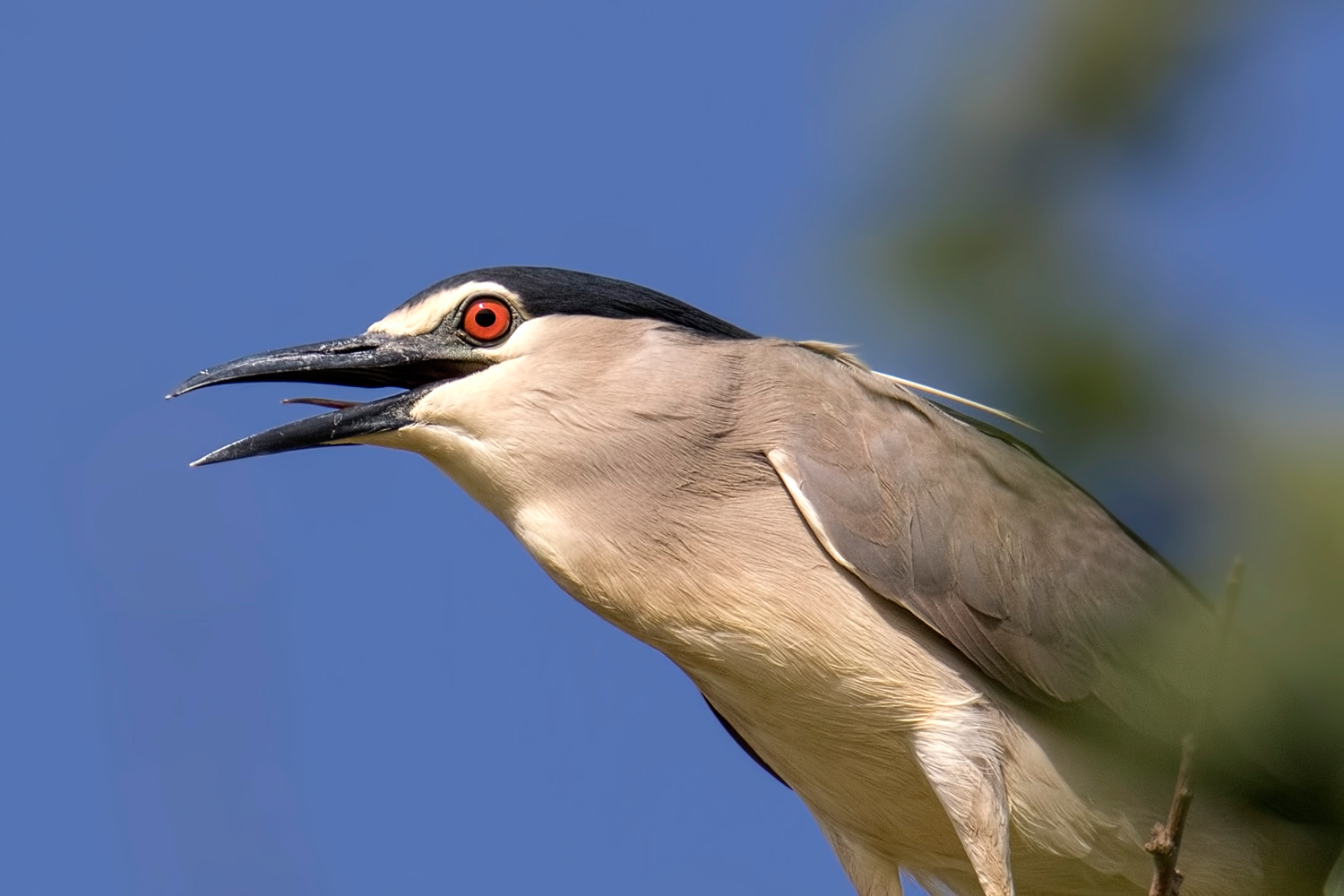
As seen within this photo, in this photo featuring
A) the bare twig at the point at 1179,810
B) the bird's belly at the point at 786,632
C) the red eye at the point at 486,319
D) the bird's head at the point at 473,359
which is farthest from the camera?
the red eye at the point at 486,319

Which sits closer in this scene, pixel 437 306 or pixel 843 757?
pixel 843 757

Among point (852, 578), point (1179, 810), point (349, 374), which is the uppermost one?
point (349, 374)

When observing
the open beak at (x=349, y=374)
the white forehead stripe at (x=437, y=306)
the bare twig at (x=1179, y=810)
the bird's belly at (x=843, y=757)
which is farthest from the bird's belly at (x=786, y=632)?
the bare twig at (x=1179, y=810)

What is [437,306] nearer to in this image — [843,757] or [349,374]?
[349,374]

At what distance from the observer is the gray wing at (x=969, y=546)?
3568 millimetres

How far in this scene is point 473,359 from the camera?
12.7 feet

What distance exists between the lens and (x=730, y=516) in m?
3.61

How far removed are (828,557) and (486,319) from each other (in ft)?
3.70

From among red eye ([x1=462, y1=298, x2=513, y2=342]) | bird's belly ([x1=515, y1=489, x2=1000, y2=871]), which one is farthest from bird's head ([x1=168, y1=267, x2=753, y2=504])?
bird's belly ([x1=515, y1=489, x2=1000, y2=871])

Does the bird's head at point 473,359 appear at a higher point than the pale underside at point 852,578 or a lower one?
higher

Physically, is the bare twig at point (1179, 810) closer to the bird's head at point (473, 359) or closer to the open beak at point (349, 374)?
the bird's head at point (473, 359)

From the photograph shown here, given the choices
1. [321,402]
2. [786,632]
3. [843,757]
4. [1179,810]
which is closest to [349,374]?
[321,402]

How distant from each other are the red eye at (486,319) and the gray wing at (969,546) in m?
0.83

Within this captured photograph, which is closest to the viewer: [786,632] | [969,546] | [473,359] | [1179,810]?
[1179,810]
